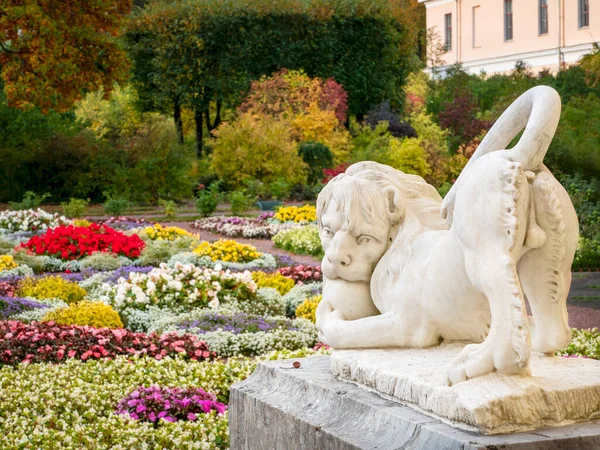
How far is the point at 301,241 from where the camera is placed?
1543cm

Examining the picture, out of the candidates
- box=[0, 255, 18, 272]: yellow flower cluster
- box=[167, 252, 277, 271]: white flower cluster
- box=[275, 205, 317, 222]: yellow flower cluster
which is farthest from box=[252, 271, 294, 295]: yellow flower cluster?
box=[275, 205, 317, 222]: yellow flower cluster

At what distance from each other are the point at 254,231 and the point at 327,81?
13.2 m

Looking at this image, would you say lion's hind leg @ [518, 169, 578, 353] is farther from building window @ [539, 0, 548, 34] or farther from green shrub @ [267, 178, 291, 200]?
building window @ [539, 0, 548, 34]

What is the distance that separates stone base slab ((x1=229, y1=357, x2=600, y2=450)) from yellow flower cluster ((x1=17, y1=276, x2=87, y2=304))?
645 cm

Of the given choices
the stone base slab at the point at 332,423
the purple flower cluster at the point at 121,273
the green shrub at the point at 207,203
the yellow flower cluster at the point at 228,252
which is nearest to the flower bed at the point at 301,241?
the yellow flower cluster at the point at 228,252

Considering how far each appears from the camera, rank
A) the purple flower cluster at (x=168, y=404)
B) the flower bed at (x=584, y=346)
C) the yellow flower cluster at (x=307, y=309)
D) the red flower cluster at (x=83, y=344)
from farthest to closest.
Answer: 1. the yellow flower cluster at (x=307, y=309)
2. the red flower cluster at (x=83, y=344)
3. the flower bed at (x=584, y=346)
4. the purple flower cluster at (x=168, y=404)

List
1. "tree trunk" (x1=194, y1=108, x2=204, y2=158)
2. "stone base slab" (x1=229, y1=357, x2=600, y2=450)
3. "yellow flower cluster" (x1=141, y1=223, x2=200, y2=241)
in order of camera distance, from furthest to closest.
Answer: "tree trunk" (x1=194, y1=108, x2=204, y2=158), "yellow flower cluster" (x1=141, y1=223, x2=200, y2=241), "stone base slab" (x1=229, y1=357, x2=600, y2=450)

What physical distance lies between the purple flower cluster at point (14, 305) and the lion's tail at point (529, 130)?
21.2 feet

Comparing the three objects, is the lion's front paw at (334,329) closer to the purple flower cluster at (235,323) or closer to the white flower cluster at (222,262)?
the purple flower cluster at (235,323)

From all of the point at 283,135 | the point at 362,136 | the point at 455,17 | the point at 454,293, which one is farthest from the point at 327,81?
the point at 454,293

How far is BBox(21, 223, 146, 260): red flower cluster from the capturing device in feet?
44.8

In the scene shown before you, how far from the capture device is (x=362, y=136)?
2889cm

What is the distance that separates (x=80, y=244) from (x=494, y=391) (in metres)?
11.6

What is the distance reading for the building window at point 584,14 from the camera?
3198 centimetres
